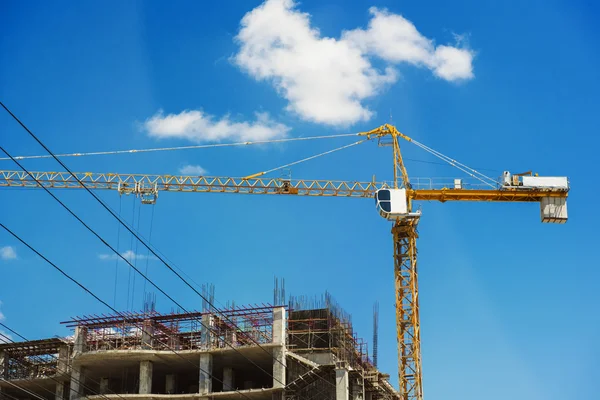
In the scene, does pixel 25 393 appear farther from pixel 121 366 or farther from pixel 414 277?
pixel 414 277

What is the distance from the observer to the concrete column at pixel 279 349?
6500cm

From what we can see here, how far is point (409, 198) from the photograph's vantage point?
76.1 metres

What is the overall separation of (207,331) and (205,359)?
7.25 ft

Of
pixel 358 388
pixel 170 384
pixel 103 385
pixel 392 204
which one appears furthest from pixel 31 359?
pixel 392 204

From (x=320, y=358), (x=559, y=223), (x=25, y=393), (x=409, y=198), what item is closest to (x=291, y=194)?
(x=409, y=198)

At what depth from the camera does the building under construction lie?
218ft

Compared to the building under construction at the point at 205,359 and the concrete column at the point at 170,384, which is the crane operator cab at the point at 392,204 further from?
the concrete column at the point at 170,384

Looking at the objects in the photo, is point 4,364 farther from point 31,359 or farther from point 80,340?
point 80,340

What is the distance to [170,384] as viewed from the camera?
72.7 meters

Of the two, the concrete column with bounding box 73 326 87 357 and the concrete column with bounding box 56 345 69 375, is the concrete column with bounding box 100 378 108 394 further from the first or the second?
the concrete column with bounding box 73 326 87 357

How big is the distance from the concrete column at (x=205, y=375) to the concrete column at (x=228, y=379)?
249 cm

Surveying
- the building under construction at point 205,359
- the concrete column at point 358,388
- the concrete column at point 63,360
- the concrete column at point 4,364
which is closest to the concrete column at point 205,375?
the building under construction at point 205,359

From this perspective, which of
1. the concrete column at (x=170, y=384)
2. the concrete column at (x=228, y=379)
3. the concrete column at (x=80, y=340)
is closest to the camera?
the concrete column at (x=228, y=379)

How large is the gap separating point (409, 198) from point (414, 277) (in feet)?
22.5
